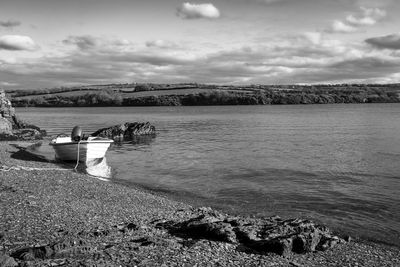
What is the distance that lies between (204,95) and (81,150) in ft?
407

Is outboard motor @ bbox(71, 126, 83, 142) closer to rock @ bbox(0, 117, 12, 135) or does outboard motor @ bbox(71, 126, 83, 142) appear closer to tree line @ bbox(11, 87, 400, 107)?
rock @ bbox(0, 117, 12, 135)

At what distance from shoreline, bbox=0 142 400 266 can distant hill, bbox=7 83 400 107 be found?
442 feet

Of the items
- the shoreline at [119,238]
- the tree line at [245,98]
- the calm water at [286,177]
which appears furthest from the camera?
the tree line at [245,98]

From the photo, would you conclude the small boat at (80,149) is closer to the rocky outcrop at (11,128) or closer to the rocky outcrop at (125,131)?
the rocky outcrop at (11,128)

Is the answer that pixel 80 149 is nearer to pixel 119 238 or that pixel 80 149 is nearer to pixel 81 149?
pixel 81 149

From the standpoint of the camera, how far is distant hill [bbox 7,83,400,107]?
15112 centimetres

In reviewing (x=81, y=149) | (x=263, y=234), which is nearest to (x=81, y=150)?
(x=81, y=149)

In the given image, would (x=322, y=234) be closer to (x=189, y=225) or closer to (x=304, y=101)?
(x=189, y=225)

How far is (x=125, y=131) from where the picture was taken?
158ft

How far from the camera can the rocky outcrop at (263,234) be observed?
9.61 metres

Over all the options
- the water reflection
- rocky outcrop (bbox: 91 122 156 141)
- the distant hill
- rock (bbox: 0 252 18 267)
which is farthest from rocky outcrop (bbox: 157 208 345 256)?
the distant hill

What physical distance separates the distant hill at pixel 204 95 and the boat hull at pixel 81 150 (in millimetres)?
121050

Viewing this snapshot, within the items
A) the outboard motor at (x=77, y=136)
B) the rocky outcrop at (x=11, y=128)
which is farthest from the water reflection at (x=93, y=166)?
the rocky outcrop at (x=11, y=128)

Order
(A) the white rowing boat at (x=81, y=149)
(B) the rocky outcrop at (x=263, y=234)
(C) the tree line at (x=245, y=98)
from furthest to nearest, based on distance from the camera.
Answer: (C) the tree line at (x=245, y=98) < (A) the white rowing boat at (x=81, y=149) < (B) the rocky outcrop at (x=263, y=234)
